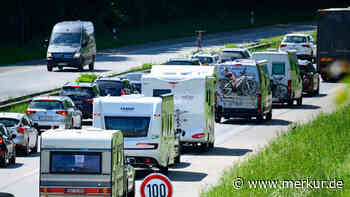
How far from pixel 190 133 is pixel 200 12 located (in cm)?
8134

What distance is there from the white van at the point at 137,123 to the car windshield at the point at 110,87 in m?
15.2

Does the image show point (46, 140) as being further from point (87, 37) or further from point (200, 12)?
point (200, 12)

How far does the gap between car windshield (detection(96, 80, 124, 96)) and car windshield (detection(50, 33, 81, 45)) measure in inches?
592

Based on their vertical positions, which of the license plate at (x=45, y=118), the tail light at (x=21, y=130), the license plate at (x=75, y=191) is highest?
the license plate at (x=75, y=191)

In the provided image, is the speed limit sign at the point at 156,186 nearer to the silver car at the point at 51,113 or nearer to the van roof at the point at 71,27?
the silver car at the point at 51,113

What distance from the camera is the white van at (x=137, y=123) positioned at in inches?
856

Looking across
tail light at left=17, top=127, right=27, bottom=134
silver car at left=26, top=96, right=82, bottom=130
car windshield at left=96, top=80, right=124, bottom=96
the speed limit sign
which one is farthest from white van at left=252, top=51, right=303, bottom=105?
the speed limit sign

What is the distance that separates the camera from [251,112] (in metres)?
35.5

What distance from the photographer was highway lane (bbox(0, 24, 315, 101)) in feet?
151

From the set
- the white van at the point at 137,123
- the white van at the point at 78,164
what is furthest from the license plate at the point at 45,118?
the white van at the point at 78,164

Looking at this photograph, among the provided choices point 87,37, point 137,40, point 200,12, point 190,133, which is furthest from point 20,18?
point 190,133

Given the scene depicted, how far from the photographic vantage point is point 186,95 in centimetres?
2709

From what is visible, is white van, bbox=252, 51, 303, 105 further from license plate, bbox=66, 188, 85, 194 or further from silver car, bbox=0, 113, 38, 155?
license plate, bbox=66, 188, 85, 194

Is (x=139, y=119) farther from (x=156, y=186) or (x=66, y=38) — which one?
(x=66, y=38)
